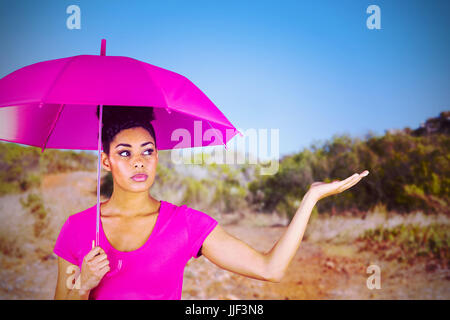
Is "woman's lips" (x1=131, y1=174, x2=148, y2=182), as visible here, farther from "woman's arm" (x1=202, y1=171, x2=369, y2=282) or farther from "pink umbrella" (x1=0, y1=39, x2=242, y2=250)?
"woman's arm" (x1=202, y1=171, x2=369, y2=282)

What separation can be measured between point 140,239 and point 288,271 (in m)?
5.69

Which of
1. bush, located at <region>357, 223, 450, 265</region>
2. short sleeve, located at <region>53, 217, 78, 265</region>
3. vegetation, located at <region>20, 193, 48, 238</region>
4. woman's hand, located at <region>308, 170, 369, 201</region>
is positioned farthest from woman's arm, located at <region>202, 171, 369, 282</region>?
vegetation, located at <region>20, 193, 48, 238</region>

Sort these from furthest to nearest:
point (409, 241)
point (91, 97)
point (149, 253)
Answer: point (409, 241) → point (149, 253) → point (91, 97)

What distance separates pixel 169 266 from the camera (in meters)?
1.67

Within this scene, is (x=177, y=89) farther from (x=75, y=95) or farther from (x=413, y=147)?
(x=413, y=147)

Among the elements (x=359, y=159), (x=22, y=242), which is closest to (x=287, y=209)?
(x=359, y=159)

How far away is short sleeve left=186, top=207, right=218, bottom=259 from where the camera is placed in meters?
1.73

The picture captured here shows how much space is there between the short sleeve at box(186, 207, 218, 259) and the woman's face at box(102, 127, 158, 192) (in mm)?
248

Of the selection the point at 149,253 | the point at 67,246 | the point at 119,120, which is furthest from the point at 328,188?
the point at 67,246

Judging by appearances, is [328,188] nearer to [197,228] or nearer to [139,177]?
[197,228]

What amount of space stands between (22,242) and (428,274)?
725 centimetres

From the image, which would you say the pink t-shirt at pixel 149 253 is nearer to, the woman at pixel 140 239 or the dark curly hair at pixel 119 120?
the woman at pixel 140 239

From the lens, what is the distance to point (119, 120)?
181 cm

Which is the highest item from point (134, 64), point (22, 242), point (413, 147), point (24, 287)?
point (413, 147)
